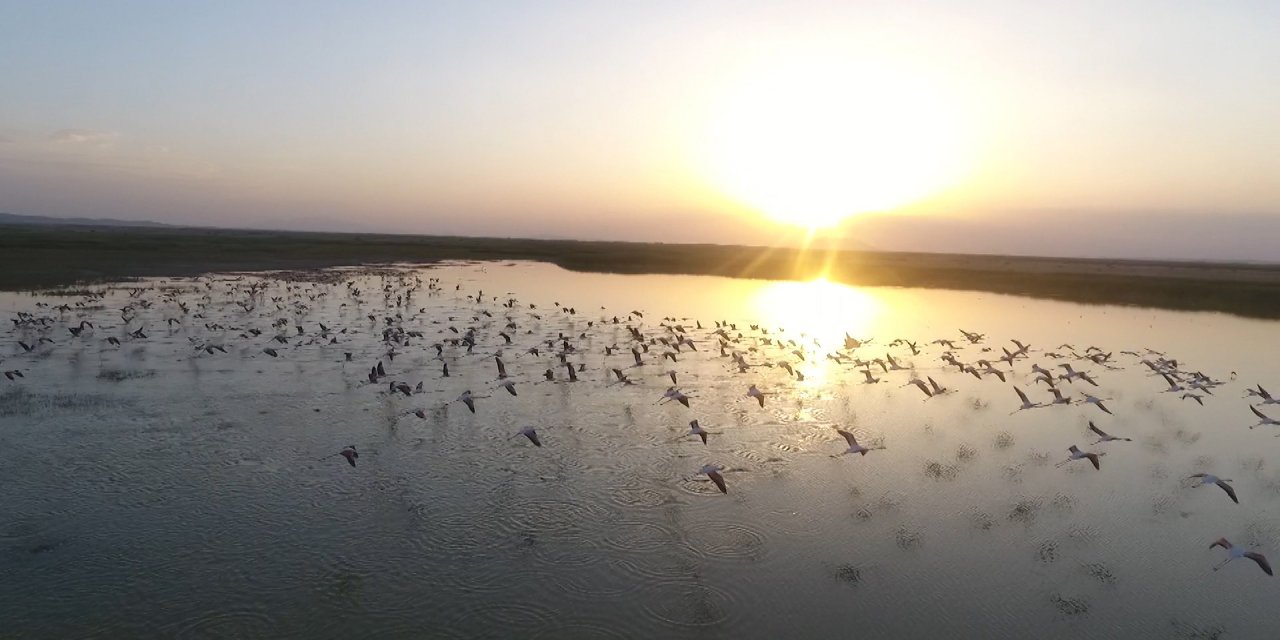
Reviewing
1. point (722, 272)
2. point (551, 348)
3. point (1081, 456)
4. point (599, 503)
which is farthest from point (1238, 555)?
point (722, 272)

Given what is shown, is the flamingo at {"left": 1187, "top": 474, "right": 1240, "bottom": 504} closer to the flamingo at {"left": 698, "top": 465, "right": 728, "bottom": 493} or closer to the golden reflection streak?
the flamingo at {"left": 698, "top": 465, "right": 728, "bottom": 493}

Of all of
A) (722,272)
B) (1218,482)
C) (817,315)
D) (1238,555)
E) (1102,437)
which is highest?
(722,272)

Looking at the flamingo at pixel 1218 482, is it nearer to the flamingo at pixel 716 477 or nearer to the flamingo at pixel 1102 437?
the flamingo at pixel 1102 437

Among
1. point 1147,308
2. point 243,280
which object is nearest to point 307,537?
point 243,280

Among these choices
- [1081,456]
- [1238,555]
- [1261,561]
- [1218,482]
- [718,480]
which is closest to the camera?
[1261,561]

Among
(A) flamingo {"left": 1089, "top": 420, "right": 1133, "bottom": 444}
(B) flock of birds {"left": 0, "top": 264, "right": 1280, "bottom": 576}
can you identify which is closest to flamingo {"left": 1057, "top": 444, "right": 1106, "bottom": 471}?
(B) flock of birds {"left": 0, "top": 264, "right": 1280, "bottom": 576}

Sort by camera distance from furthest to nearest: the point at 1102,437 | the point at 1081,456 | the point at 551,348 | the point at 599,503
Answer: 1. the point at 551,348
2. the point at 1102,437
3. the point at 1081,456
4. the point at 599,503

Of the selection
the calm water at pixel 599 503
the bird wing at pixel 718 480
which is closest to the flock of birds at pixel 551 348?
the calm water at pixel 599 503

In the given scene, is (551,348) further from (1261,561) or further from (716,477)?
(1261,561)
